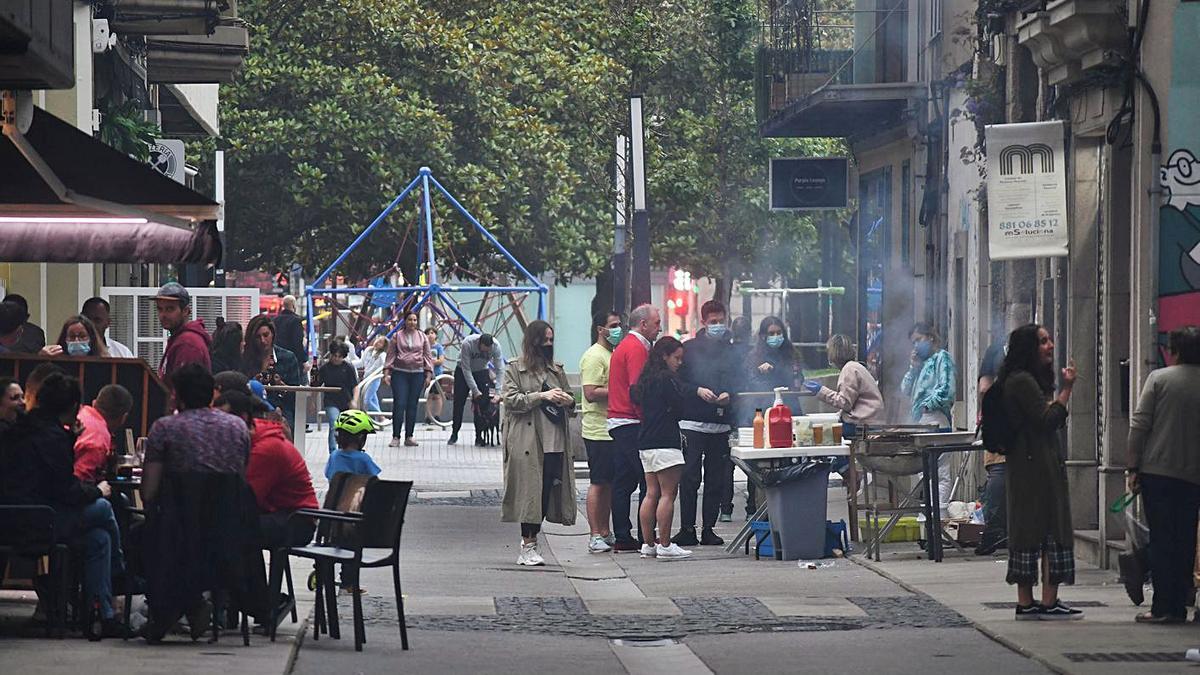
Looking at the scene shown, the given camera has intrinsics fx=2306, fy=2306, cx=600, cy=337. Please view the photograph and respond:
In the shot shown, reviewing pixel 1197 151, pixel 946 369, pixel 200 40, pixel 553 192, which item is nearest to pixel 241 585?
pixel 1197 151

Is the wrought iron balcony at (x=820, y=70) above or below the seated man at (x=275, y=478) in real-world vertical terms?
above

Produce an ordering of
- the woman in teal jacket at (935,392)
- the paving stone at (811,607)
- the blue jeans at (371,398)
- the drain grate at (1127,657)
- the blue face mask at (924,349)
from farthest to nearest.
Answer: the blue jeans at (371,398) → the blue face mask at (924,349) → the woman in teal jacket at (935,392) → the paving stone at (811,607) → the drain grate at (1127,657)

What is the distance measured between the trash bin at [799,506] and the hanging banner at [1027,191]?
2.19 metres

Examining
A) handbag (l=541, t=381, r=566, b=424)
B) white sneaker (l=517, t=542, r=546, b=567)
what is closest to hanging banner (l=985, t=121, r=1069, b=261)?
handbag (l=541, t=381, r=566, b=424)

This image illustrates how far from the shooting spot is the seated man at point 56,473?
1116 cm

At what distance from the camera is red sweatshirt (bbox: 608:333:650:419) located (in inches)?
676

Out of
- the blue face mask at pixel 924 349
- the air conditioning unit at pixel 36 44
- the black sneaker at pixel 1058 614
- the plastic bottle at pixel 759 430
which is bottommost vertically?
the black sneaker at pixel 1058 614

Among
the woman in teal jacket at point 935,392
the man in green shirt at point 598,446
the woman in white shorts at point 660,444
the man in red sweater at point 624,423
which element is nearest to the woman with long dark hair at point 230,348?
the man in green shirt at point 598,446

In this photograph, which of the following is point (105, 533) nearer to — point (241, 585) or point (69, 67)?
point (241, 585)

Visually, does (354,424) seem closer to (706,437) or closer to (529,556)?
(529,556)

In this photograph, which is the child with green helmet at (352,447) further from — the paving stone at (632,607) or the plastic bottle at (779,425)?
the plastic bottle at (779,425)

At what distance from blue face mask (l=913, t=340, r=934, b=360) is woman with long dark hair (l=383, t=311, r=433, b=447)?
27.7ft

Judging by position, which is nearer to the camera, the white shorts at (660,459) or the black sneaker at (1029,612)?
the black sneaker at (1029,612)

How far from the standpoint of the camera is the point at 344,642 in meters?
11.9
